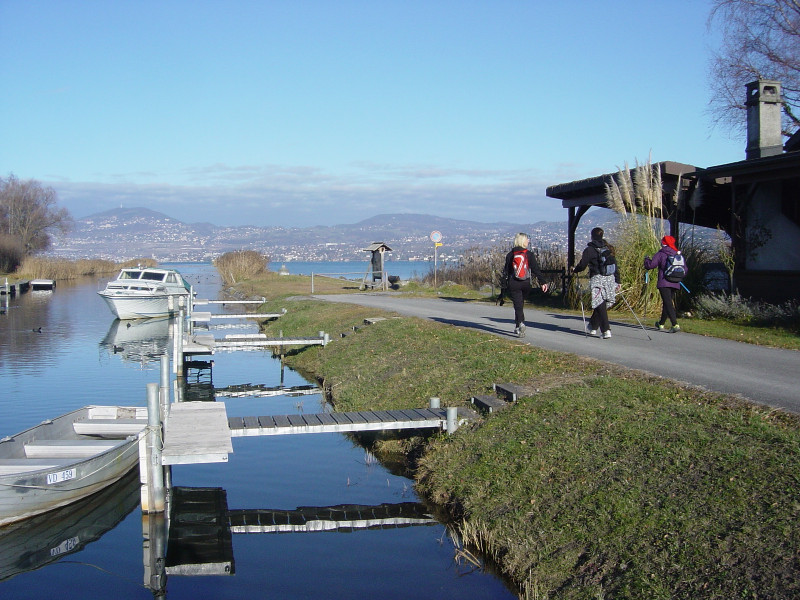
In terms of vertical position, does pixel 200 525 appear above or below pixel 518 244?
below

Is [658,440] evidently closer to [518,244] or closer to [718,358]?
[718,358]

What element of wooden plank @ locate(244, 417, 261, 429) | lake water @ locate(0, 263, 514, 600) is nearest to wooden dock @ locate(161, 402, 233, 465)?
wooden plank @ locate(244, 417, 261, 429)

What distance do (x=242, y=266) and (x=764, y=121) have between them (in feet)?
145

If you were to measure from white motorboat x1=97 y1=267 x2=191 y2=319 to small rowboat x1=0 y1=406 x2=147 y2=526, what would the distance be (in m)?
21.8

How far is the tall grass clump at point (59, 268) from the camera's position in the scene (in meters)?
64.8

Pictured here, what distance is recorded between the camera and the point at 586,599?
234 inches

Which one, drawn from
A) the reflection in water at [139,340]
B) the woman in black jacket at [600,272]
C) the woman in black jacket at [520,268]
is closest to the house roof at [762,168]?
the woman in black jacket at [600,272]

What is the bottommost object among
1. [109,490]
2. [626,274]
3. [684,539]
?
[109,490]

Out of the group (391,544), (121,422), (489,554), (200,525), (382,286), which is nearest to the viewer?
(489,554)

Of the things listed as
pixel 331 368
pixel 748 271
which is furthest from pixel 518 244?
pixel 748 271

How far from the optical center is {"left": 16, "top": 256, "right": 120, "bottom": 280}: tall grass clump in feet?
213

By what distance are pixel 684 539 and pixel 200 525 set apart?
536cm

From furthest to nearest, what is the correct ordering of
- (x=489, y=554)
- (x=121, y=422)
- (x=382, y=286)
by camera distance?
(x=382, y=286) → (x=121, y=422) → (x=489, y=554)

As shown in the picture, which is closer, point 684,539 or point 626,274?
point 684,539
